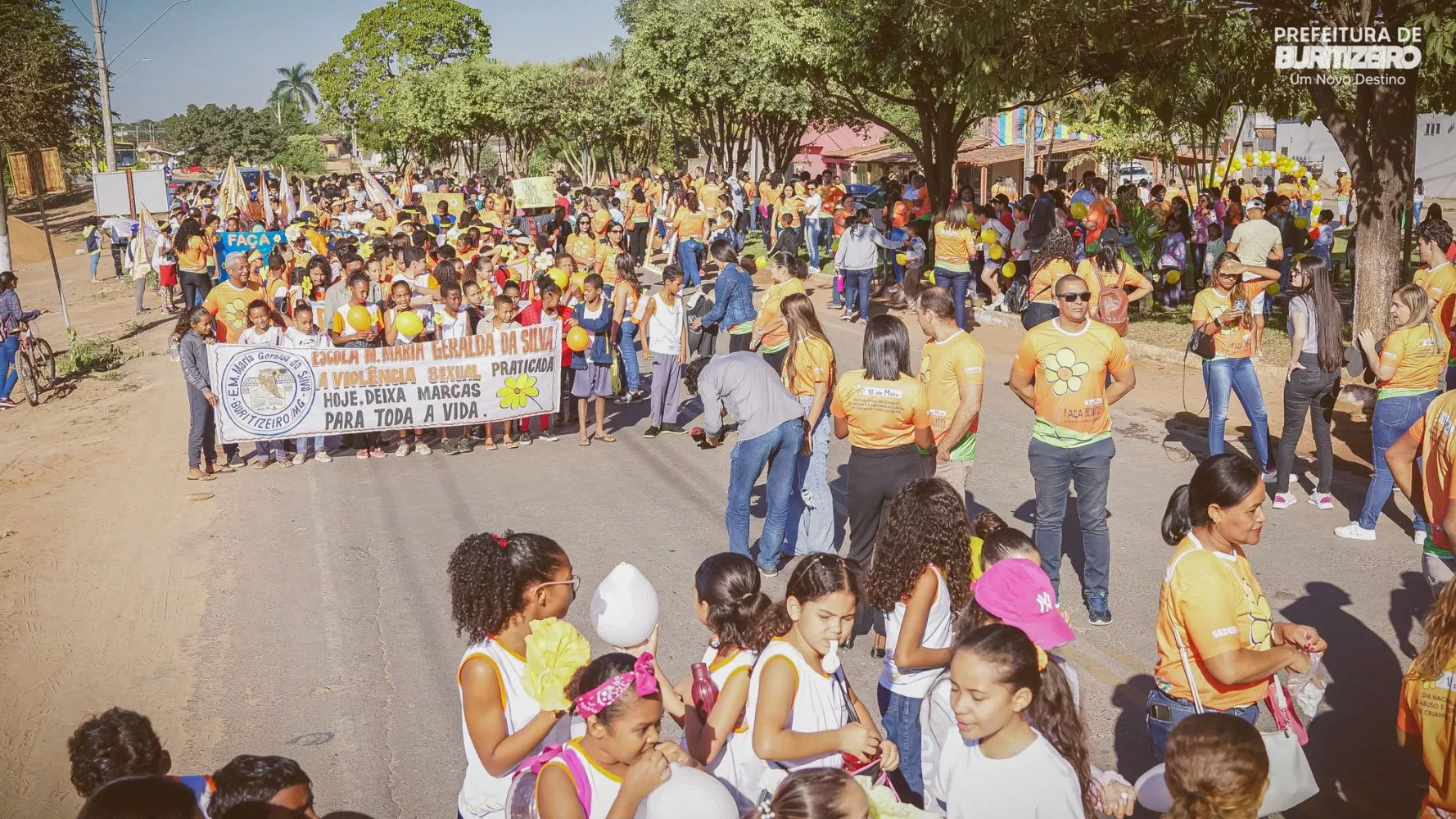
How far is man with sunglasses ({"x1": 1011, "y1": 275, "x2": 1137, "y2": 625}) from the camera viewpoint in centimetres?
636

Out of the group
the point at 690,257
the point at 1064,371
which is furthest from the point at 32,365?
the point at 1064,371

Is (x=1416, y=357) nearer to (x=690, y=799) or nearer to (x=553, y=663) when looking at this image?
(x=553, y=663)

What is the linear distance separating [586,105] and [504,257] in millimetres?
38697

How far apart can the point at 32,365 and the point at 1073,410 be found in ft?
45.6

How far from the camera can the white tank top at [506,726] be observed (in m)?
3.56

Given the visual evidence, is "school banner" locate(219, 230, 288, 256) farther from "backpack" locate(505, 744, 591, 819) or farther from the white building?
the white building

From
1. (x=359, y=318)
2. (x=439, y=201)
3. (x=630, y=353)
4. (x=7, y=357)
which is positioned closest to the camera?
(x=359, y=318)

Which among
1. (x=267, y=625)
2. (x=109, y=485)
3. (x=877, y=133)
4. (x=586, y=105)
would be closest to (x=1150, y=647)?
(x=267, y=625)

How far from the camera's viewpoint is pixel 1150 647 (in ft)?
21.2

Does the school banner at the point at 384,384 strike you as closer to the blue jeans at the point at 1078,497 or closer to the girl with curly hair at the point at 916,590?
the blue jeans at the point at 1078,497

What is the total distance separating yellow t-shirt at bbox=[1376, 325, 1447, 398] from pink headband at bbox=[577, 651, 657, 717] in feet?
20.3

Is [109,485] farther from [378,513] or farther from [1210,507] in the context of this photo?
[1210,507]

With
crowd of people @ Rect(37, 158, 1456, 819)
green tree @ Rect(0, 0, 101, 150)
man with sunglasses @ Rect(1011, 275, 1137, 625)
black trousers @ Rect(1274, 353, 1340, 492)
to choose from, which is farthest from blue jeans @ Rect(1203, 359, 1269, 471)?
green tree @ Rect(0, 0, 101, 150)

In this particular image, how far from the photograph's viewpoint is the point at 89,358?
16953mm
